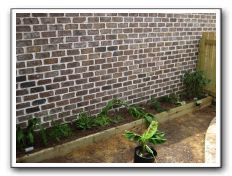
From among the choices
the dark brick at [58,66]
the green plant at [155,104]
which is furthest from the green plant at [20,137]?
the green plant at [155,104]

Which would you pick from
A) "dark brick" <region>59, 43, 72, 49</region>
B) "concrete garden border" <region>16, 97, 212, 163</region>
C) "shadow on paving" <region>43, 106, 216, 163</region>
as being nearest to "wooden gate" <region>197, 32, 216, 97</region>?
"concrete garden border" <region>16, 97, 212, 163</region>

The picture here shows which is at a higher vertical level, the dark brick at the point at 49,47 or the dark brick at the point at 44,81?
the dark brick at the point at 49,47

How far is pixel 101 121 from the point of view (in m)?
4.01

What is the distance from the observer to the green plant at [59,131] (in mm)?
3566

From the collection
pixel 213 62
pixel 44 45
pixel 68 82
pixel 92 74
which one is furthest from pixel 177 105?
pixel 44 45

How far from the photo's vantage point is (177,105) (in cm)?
491

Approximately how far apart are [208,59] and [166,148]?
81.9 inches

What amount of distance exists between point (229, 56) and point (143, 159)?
134 centimetres

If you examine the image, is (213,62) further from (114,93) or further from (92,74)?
(92,74)

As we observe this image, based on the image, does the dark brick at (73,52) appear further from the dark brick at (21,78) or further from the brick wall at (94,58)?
the dark brick at (21,78)

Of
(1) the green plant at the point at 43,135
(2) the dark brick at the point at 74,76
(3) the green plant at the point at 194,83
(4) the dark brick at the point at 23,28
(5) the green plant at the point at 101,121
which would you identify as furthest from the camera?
(3) the green plant at the point at 194,83

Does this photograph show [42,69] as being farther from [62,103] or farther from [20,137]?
[20,137]

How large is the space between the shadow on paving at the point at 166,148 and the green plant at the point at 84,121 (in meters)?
0.25

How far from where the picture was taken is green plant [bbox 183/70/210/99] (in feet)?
16.9
